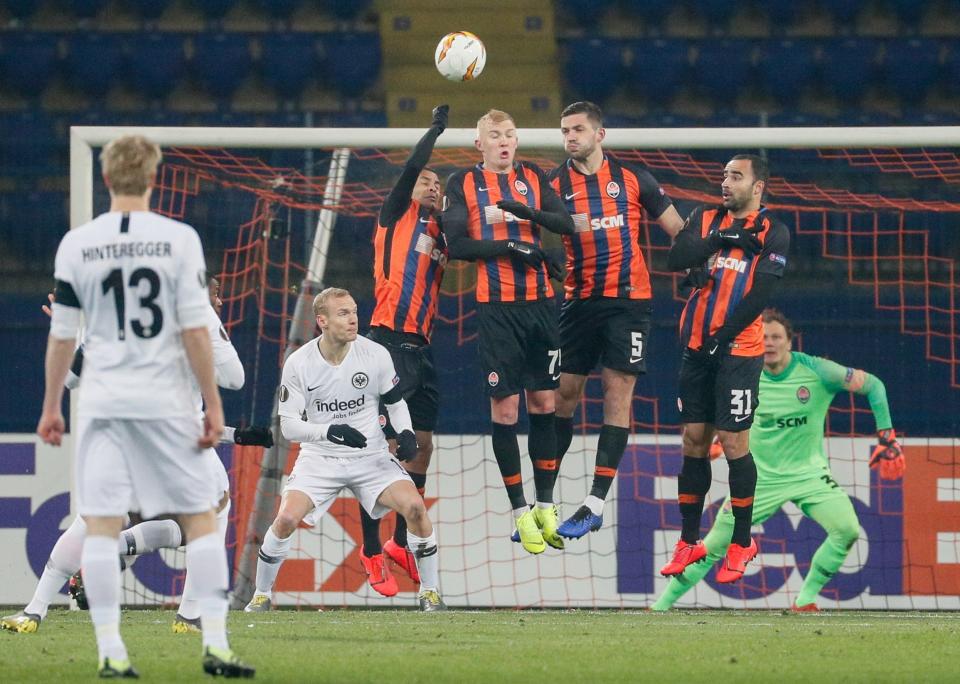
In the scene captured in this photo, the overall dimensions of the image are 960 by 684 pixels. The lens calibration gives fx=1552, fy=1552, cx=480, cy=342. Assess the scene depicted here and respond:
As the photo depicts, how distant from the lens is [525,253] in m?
8.60

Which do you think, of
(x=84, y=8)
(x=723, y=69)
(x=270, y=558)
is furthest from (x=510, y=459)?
(x=84, y=8)

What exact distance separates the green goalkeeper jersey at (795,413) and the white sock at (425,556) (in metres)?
2.37

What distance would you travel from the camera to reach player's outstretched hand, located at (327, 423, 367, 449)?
28.7 ft

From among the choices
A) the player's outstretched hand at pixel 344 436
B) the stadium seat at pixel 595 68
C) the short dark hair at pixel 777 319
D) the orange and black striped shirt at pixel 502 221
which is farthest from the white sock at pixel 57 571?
the stadium seat at pixel 595 68

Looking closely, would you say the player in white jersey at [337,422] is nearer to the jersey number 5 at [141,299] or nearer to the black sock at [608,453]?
the black sock at [608,453]

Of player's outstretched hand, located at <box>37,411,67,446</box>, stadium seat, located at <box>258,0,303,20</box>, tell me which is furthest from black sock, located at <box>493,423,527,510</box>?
stadium seat, located at <box>258,0,303,20</box>

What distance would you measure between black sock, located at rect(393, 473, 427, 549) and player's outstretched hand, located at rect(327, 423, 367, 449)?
3.36 feet

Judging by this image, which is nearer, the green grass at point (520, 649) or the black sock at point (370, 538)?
the green grass at point (520, 649)

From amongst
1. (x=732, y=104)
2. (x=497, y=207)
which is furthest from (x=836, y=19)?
(x=497, y=207)

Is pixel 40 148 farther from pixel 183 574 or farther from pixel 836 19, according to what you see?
pixel 836 19

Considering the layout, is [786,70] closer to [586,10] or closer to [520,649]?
[586,10]

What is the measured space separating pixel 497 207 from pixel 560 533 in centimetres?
186

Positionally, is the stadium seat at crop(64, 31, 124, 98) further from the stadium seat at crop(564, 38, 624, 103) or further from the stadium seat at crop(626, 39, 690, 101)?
the stadium seat at crop(626, 39, 690, 101)

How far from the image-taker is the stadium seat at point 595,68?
15.8 meters
